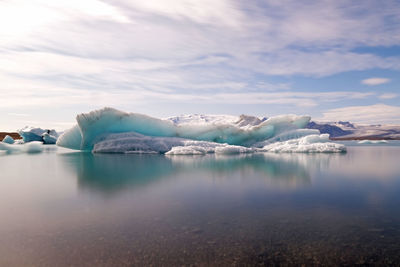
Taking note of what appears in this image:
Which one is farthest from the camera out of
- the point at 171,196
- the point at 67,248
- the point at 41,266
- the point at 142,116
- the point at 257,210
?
the point at 142,116

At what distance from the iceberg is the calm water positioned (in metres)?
30.0

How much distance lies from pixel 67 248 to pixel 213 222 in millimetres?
1822

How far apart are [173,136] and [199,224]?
1631 centimetres

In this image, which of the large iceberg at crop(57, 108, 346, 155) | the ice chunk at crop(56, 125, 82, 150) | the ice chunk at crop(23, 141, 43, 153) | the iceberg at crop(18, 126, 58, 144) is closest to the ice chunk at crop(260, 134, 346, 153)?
the large iceberg at crop(57, 108, 346, 155)

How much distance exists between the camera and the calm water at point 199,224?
2955 mm

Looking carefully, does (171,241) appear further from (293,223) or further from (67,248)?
(293,223)

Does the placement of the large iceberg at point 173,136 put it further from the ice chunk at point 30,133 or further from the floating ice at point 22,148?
the ice chunk at point 30,133

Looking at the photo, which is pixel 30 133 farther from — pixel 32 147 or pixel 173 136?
pixel 173 136

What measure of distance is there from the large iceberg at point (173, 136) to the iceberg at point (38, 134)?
16.4m

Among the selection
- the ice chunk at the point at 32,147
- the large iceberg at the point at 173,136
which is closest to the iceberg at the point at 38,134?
the ice chunk at the point at 32,147

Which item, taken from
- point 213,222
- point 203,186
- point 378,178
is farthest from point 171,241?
point 378,178

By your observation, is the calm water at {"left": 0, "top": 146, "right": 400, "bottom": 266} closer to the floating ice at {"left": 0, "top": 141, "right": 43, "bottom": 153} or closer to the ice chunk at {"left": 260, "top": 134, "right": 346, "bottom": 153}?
the ice chunk at {"left": 260, "top": 134, "right": 346, "bottom": 153}

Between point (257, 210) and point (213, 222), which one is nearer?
point (213, 222)

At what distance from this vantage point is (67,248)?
3.13m
